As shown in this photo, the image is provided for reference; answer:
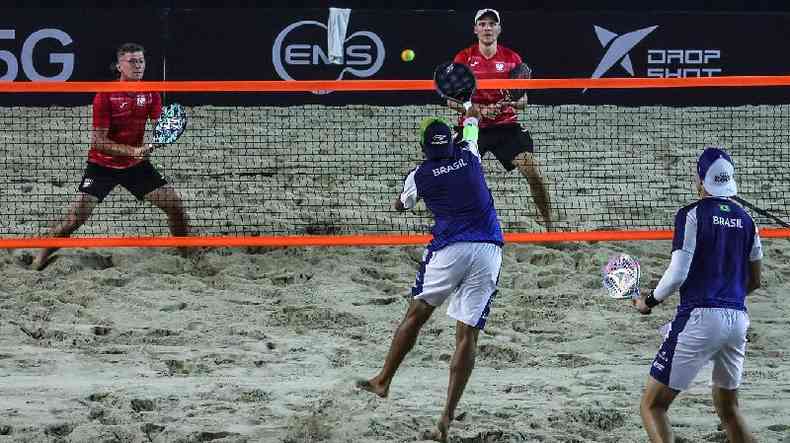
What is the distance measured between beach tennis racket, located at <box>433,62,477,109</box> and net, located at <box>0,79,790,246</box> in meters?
1.92

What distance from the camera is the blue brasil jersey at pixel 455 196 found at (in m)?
7.18

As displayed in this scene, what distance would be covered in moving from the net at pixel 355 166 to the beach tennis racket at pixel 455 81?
1.92 meters

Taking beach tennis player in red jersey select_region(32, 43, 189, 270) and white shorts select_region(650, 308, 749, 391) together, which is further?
beach tennis player in red jersey select_region(32, 43, 189, 270)

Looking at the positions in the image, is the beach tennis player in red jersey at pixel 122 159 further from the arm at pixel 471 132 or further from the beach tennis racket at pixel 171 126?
the arm at pixel 471 132

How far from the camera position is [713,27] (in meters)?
14.1

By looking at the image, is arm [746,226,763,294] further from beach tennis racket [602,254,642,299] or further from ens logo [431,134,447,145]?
ens logo [431,134,447,145]

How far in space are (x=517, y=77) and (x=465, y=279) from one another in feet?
11.1

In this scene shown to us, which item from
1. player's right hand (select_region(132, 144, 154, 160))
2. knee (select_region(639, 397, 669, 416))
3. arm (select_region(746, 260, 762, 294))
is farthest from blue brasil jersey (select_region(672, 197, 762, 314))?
player's right hand (select_region(132, 144, 154, 160))

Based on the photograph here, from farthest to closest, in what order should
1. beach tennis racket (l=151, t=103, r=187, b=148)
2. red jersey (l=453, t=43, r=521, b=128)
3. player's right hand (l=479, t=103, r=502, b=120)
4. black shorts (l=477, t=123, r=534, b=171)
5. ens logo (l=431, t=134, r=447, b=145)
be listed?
red jersey (l=453, t=43, r=521, b=128), black shorts (l=477, t=123, r=534, b=171), player's right hand (l=479, t=103, r=502, b=120), beach tennis racket (l=151, t=103, r=187, b=148), ens logo (l=431, t=134, r=447, b=145)

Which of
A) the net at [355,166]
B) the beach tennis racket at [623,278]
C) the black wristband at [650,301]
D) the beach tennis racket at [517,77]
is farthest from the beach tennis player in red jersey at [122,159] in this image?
the black wristband at [650,301]

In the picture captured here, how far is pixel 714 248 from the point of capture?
20.2ft

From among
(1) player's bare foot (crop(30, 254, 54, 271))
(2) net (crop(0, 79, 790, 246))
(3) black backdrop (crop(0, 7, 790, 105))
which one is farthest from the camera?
(3) black backdrop (crop(0, 7, 790, 105))

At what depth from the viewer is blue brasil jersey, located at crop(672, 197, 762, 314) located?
614 cm

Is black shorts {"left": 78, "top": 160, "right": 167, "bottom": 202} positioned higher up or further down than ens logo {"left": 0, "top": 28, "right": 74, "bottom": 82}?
further down
